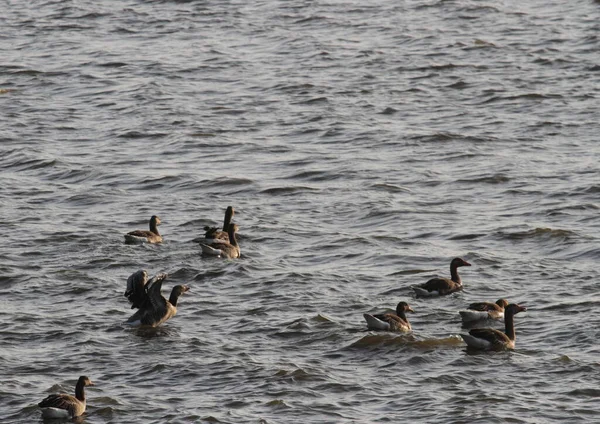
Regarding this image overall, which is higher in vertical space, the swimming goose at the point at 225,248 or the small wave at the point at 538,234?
the swimming goose at the point at 225,248

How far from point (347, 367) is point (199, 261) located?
5.49 m

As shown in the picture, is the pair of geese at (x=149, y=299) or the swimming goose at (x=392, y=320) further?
the pair of geese at (x=149, y=299)

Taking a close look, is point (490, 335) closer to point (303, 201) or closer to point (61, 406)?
point (61, 406)

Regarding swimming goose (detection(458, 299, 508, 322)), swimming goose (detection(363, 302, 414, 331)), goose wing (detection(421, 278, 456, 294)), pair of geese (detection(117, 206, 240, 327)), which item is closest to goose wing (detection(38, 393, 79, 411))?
pair of geese (detection(117, 206, 240, 327))

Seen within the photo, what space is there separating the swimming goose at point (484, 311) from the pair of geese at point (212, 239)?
4558 millimetres

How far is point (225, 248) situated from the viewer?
2284 cm

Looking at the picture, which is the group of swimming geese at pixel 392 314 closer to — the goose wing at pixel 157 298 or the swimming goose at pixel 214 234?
the goose wing at pixel 157 298

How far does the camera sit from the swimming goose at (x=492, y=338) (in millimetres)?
18812

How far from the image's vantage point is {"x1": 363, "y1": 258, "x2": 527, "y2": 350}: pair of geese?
61.9ft

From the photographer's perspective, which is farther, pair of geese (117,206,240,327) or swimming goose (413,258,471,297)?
swimming goose (413,258,471,297)

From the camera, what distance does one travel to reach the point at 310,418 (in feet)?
54.5

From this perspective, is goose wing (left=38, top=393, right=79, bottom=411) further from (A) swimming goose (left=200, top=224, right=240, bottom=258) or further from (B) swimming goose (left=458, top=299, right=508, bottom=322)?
(A) swimming goose (left=200, top=224, right=240, bottom=258)

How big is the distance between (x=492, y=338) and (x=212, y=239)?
591 centimetres

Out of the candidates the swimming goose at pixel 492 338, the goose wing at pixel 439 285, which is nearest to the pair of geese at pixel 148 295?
the goose wing at pixel 439 285
